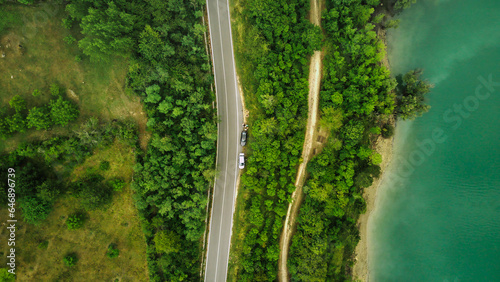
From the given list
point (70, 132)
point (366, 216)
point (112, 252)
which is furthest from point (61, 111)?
point (366, 216)

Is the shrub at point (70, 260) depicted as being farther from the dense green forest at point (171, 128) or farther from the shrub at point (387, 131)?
the shrub at point (387, 131)

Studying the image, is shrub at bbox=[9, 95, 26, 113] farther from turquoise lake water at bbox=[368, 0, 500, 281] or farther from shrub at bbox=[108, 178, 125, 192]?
turquoise lake water at bbox=[368, 0, 500, 281]

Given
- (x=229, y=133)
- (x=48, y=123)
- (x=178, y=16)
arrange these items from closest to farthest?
(x=48, y=123)
(x=178, y=16)
(x=229, y=133)

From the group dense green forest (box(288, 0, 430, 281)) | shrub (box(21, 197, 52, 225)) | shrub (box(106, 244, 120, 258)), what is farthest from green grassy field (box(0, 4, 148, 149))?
dense green forest (box(288, 0, 430, 281))

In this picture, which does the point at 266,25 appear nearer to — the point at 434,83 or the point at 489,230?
the point at 434,83

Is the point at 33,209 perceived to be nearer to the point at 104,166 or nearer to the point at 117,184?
the point at 104,166

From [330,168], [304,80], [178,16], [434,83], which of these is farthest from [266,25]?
[434,83]

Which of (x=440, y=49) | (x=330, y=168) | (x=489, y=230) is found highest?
(x=440, y=49)

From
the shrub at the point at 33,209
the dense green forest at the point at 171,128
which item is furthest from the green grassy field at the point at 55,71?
the shrub at the point at 33,209
